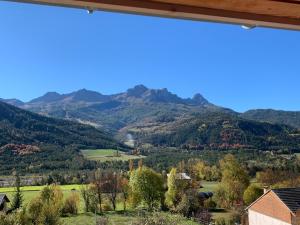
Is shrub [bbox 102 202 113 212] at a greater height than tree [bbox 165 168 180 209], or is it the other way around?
tree [bbox 165 168 180 209]

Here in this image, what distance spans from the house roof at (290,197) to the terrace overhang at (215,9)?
25.1 metres

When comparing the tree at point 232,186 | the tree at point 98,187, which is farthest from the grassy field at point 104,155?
the tree at point 232,186

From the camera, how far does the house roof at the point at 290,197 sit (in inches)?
1007

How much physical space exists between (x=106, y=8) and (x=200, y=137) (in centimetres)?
12673

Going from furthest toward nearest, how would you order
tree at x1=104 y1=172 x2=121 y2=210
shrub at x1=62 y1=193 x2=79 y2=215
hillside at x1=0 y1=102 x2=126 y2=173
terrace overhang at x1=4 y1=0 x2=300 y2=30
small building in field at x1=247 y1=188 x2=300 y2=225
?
1. hillside at x1=0 y1=102 x2=126 y2=173
2. tree at x1=104 y1=172 x2=121 y2=210
3. shrub at x1=62 y1=193 x2=79 y2=215
4. small building in field at x1=247 y1=188 x2=300 y2=225
5. terrace overhang at x1=4 y1=0 x2=300 y2=30

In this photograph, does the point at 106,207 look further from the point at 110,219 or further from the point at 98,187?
the point at 110,219

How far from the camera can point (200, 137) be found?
12725 centimetres

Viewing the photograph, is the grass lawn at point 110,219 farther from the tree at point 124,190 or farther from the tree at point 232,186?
the tree at point 232,186

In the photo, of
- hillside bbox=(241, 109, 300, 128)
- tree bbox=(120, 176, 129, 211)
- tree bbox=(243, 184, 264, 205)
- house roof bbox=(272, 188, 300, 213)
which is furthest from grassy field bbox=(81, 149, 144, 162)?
house roof bbox=(272, 188, 300, 213)

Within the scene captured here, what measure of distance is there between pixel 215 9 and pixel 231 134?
120 m

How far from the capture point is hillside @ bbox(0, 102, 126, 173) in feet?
305

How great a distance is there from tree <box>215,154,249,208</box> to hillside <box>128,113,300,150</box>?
61.3 meters

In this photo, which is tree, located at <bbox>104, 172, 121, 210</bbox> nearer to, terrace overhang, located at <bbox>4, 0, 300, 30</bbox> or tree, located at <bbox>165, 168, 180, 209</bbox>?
tree, located at <bbox>165, 168, 180, 209</bbox>

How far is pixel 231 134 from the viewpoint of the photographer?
392ft
